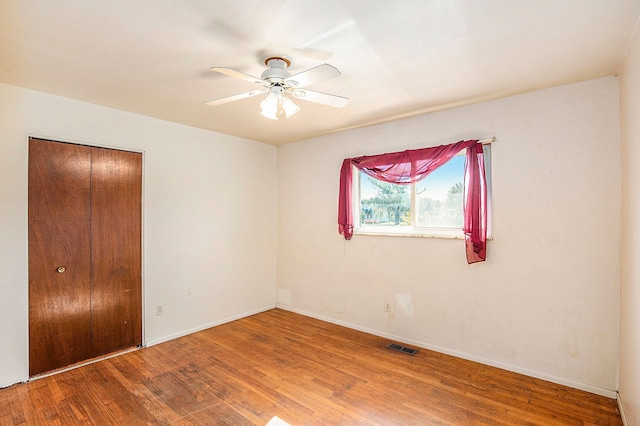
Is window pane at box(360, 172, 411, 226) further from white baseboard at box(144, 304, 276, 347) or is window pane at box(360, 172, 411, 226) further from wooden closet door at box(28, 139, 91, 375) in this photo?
wooden closet door at box(28, 139, 91, 375)

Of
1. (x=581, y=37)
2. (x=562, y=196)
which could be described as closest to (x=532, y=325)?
(x=562, y=196)

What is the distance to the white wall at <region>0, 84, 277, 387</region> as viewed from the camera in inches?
102

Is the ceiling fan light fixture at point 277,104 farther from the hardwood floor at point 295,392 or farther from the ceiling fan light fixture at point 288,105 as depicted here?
the hardwood floor at point 295,392

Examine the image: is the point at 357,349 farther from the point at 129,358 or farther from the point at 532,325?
the point at 129,358

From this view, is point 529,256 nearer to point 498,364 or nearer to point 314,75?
point 498,364

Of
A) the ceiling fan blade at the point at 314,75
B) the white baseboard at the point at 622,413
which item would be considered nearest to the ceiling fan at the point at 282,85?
the ceiling fan blade at the point at 314,75

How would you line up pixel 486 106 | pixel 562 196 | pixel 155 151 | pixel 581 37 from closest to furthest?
1. pixel 581 37
2. pixel 562 196
3. pixel 486 106
4. pixel 155 151

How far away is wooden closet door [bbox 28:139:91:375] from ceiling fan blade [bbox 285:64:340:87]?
2315 mm

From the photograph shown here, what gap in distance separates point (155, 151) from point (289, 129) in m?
1.55

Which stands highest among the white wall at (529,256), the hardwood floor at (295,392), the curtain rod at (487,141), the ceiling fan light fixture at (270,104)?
the ceiling fan light fixture at (270,104)

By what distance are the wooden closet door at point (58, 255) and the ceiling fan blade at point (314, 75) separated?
231 centimetres

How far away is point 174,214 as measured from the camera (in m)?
3.67

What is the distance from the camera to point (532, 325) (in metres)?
2.71

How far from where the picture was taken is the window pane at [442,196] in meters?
3.23
